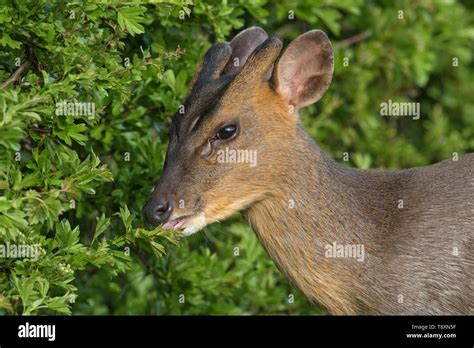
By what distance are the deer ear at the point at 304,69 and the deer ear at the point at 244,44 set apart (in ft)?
1.17

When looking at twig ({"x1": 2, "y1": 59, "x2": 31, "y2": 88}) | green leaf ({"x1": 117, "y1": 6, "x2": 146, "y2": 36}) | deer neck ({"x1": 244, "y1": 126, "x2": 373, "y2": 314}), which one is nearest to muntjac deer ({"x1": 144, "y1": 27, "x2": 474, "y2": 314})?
deer neck ({"x1": 244, "y1": 126, "x2": 373, "y2": 314})

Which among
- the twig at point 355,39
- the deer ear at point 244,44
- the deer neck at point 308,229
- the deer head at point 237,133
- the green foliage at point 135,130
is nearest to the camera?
the green foliage at point 135,130

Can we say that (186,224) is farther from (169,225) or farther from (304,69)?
(304,69)

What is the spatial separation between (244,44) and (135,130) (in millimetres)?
787

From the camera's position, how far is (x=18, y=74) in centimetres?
481

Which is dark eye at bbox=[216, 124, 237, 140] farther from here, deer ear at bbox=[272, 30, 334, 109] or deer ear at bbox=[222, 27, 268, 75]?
deer ear at bbox=[222, 27, 268, 75]

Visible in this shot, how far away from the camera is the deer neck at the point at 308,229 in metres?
5.11

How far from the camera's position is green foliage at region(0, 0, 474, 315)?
182 inches

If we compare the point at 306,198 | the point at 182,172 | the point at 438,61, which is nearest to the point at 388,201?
the point at 306,198

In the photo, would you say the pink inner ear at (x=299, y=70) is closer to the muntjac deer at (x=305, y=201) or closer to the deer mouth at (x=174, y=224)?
the muntjac deer at (x=305, y=201)

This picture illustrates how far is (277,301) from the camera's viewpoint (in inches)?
277

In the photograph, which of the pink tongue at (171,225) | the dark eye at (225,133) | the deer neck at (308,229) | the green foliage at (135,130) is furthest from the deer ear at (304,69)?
the pink tongue at (171,225)

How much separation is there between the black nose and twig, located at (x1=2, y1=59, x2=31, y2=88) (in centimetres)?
78
